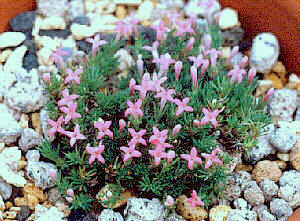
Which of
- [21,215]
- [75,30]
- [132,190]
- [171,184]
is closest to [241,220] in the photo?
[171,184]

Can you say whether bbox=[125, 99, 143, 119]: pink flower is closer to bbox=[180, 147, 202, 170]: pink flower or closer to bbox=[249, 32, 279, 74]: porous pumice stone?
bbox=[180, 147, 202, 170]: pink flower

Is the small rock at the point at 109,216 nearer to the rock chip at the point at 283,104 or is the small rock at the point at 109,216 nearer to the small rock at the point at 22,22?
the rock chip at the point at 283,104

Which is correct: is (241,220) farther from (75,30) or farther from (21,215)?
(75,30)

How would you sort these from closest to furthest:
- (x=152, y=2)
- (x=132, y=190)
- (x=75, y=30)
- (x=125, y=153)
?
(x=125, y=153), (x=132, y=190), (x=75, y=30), (x=152, y=2)

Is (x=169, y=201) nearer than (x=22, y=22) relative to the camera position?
Yes

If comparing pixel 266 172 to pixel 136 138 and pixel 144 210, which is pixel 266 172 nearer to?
pixel 144 210

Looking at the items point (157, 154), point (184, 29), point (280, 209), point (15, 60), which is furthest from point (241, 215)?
point (15, 60)

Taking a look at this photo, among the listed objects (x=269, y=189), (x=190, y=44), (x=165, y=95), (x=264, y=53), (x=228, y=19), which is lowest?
(x=269, y=189)
